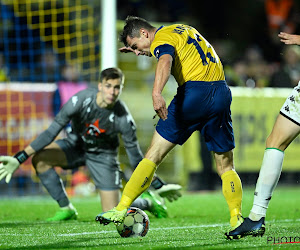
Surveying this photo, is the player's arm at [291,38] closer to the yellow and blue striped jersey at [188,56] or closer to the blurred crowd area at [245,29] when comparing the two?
the yellow and blue striped jersey at [188,56]

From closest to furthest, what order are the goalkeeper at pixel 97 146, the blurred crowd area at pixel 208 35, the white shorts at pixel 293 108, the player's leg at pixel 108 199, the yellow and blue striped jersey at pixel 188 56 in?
the white shorts at pixel 293 108, the yellow and blue striped jersey at pixel 188 56, the goalkeeper at pixel 97 146, the player's leg at pixel 108 199, the blurred crowd area at pixel 208 35

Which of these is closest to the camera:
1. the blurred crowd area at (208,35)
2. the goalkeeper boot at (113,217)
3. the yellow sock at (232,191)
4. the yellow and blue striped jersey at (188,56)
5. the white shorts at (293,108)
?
the white shorts at (293,108)

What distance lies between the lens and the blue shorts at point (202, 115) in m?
4.96

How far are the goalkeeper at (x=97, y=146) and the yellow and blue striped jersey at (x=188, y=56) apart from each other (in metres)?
1.73

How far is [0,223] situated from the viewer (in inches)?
246

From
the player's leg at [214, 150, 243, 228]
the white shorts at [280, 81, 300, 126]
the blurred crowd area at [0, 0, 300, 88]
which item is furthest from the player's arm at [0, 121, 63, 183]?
the blurred crowd area at [0, 0, 300, 88]

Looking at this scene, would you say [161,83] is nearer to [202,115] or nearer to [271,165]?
[202,115]

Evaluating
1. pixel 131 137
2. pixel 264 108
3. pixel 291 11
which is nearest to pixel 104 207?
pixel 131 137

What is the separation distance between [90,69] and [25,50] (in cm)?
190

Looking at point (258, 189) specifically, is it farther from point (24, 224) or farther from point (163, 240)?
point (24, 224)

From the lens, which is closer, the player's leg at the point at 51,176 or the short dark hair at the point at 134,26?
the short dark hair at the point at 134,26

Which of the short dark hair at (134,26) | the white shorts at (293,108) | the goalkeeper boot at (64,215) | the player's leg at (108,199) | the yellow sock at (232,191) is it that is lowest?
the goalkeeper boot at (64,215)

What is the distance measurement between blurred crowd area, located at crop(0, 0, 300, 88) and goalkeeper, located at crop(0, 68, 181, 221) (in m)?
4.24

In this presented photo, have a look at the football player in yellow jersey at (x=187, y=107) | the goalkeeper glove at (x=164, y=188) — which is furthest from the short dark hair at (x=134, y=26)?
the goalkeeper glove at (x=164, y=188)
